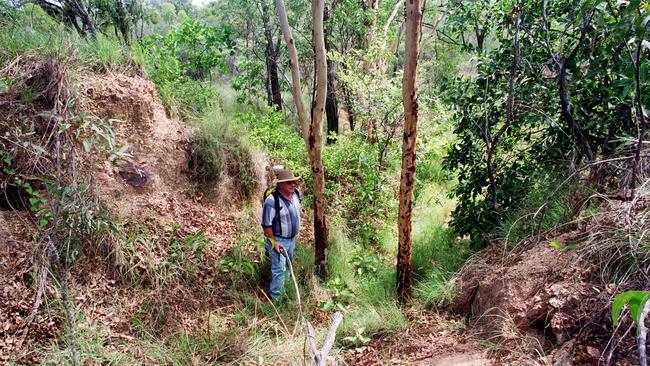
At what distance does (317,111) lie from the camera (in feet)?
16.4

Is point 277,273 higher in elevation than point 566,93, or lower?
lower

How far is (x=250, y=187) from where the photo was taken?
643 centimetres

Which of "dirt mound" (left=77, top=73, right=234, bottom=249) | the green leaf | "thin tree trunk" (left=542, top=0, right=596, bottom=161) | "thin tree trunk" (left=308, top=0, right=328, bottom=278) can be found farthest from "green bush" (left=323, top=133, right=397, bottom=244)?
the green leaf

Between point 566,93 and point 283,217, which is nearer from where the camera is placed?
point 566,93

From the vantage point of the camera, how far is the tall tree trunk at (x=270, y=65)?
9.61 meters

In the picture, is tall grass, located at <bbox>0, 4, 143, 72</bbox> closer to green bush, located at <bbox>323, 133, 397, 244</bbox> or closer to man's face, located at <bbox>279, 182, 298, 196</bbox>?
man's face, located at <bbox>279, 182, 298, 196</bbox>

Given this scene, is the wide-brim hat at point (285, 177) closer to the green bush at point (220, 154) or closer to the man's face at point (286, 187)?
Answer: the man's face at point (286, 187)

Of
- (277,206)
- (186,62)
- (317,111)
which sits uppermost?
(186,62)

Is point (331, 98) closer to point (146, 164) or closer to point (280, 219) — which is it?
point (146, 164)

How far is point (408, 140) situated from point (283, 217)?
180 centimetres

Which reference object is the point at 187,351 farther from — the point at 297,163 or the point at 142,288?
the point at 297,163

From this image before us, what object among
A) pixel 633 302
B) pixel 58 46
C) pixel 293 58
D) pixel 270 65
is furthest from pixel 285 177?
pixel 270 65

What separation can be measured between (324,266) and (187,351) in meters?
2.19

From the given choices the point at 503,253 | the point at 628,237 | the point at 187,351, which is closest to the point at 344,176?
the point at 503,253
